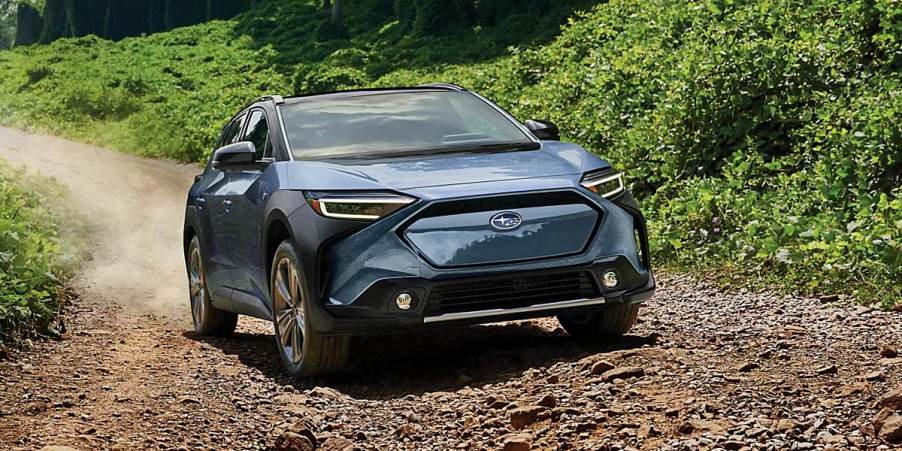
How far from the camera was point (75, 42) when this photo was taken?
70.2 meters

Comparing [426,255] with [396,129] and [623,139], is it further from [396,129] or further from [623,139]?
[623,139]

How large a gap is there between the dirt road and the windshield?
1.30m

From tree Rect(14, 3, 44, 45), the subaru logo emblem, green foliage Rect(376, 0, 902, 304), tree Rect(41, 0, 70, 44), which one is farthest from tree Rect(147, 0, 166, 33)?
the subaru logo emblem

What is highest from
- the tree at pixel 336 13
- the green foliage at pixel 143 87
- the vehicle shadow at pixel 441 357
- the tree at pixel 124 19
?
the vehicle shadow at pixel 441 357

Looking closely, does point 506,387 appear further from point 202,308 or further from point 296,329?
point 202,308

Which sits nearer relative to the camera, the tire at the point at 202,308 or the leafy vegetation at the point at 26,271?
the leafy vegetation at the point at 26,271

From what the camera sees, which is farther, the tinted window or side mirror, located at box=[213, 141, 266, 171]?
the tinted window

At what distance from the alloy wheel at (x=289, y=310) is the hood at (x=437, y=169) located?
52 centimetres

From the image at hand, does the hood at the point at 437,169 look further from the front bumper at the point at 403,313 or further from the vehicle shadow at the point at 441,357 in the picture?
the vehicle shadow at the point at 441,357

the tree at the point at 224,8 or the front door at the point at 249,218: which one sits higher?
the front door at the point at 249,218

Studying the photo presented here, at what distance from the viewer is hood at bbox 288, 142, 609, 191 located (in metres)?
7.09

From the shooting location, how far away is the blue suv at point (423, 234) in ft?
22.5

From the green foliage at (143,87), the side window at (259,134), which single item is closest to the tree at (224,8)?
the green foliage at (143,87)

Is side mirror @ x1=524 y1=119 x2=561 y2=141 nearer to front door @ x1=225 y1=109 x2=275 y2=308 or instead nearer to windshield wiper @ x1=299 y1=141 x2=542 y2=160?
windshield wiper @ x1=299 y1=141 x2=542 y2=160
